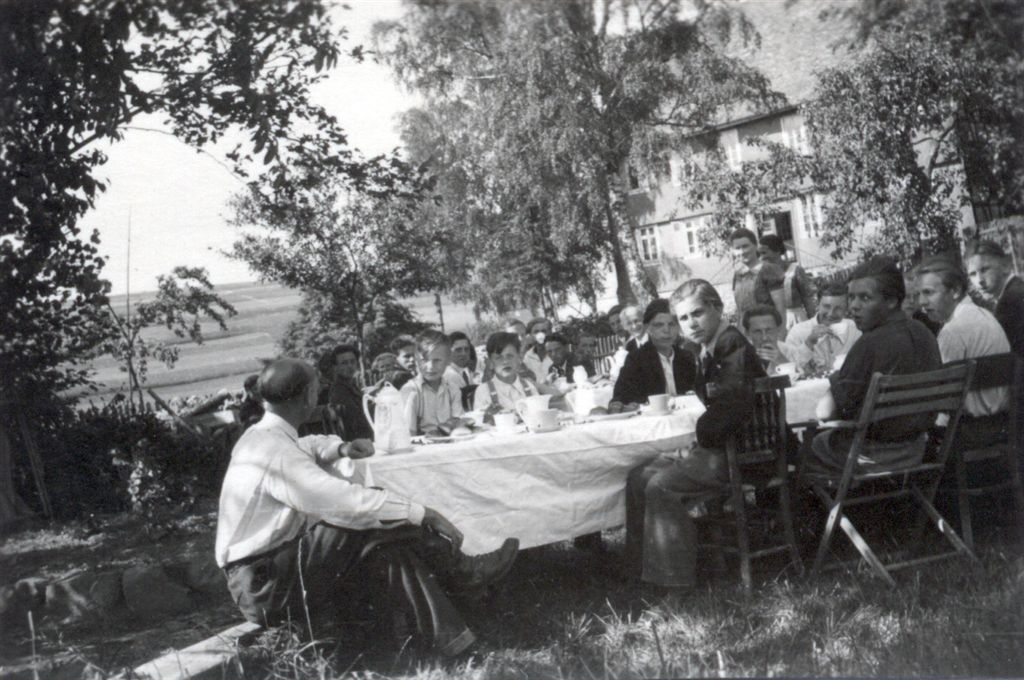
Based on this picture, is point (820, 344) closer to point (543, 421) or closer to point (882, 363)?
point (882, 363)

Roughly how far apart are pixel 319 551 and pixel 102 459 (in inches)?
237

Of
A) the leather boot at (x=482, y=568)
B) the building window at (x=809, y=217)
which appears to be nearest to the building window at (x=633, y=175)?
the building window at (x=809, y=217)

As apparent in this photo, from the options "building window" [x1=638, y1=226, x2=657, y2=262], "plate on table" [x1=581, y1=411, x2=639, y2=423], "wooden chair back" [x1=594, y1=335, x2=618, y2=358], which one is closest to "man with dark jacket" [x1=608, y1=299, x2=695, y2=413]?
"plate on table" [x1=581, y1=411, x2=639, y2=423]

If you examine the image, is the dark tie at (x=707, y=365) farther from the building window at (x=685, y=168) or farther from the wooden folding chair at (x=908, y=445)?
the building window at (x=685, y=168)

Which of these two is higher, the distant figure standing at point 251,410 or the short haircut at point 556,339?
the short haircut at point 556,339

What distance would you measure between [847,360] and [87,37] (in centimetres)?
392

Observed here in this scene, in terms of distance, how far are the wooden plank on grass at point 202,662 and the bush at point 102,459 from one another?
4844mm

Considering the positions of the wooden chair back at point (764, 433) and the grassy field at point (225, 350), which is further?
the grassy field at point (225, 350)

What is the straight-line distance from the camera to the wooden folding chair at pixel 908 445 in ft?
11.4

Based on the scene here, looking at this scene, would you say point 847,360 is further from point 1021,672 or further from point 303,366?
point 303,366

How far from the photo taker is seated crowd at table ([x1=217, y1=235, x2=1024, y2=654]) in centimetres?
298

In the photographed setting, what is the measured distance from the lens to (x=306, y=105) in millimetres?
5496

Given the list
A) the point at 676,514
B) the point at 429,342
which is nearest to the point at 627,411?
the point at 676,514

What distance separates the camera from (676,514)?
12.4ft
